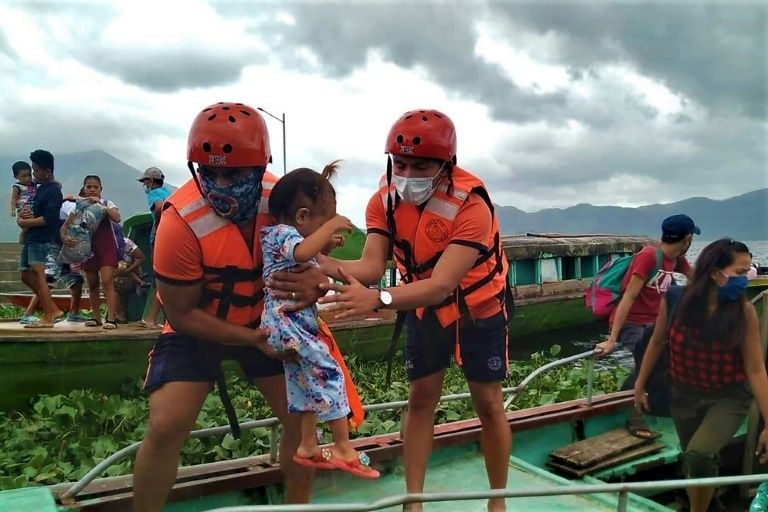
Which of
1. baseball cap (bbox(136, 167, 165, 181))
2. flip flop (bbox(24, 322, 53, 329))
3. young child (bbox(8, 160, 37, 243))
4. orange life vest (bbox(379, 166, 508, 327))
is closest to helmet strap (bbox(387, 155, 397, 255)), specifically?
orange life vest (bbox(379, 166, 508, 327))

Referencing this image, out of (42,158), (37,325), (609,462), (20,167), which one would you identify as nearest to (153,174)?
(42,158)

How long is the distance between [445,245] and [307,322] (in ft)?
2.55

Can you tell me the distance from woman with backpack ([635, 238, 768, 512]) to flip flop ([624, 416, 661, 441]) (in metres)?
0.69

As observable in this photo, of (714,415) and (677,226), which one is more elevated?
(677,226)

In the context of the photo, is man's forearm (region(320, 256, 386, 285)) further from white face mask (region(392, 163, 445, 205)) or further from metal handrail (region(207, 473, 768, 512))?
metal handrail (region(207, 473, 768, 512))

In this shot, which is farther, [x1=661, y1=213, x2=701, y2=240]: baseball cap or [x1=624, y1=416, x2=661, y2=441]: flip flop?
[x1=661, y1=213, x2=701, y2=240]: baseball cap

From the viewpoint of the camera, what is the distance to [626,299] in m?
5.48

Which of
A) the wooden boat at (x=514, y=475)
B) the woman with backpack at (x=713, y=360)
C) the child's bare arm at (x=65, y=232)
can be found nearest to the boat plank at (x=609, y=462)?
the wooden boat at (x=514, y=475)

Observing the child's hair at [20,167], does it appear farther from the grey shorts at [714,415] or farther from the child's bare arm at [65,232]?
the grey shorts at [714,415]

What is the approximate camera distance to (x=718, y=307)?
4117mm

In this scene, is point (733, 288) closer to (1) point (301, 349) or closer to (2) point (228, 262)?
(1) point (301, 349)

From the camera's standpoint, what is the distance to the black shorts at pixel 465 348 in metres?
3.20

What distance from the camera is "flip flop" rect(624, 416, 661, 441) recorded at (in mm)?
5156

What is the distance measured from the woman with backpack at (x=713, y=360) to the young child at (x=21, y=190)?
23.0 feet
